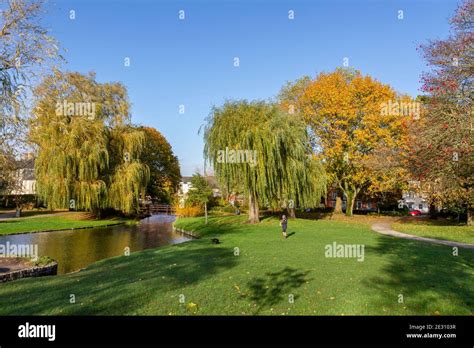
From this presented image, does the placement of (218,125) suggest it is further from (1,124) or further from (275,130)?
(1,124)

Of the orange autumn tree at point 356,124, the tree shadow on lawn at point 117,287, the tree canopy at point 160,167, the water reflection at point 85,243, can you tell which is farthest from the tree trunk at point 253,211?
the tree canopy at point 160,167

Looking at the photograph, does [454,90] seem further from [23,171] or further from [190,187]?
[23,171]

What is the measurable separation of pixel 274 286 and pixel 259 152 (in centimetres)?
1658

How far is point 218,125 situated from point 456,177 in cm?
1594

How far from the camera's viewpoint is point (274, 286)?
8500mm

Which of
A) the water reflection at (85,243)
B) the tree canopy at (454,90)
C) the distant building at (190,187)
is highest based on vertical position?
the tree canopy at (454,90)

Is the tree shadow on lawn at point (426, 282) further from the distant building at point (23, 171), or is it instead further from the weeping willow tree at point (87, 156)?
the weeping willow tree at point (87, 156)

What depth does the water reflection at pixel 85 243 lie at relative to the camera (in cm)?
1714

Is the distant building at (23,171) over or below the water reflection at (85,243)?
over

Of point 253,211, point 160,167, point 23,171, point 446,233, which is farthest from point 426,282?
point 160,167

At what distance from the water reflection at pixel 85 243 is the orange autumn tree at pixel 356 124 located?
1702 centimetres

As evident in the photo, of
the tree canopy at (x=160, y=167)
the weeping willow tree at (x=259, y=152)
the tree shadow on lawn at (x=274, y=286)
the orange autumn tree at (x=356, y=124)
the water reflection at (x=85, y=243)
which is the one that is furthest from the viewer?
the tree canopy at (x=160, y=167)

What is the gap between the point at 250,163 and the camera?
24.6m

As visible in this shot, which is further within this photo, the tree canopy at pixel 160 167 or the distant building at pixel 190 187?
the tree canopy at pixel 160 167
